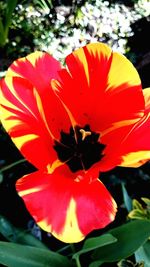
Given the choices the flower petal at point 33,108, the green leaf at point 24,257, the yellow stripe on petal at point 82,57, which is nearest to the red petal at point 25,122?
the flower petal at point 33,108

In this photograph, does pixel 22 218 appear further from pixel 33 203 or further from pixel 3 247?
pixel 33 203

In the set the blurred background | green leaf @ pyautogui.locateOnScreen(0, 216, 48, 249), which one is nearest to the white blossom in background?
the blurred background

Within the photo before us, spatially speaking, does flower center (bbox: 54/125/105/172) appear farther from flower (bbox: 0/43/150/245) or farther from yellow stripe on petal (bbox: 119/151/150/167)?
yellow stripe on petal (bbox: 119/151/150/167)

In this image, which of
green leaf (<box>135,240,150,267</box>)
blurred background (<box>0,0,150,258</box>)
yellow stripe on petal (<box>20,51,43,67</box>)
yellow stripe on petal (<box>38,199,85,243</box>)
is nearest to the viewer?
yellow stripe on petal (<box>38,199,85,243</box>)

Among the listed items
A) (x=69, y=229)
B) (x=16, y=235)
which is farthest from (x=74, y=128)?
(x=16, y=235)

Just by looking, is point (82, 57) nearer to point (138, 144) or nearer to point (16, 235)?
point (138, 144)

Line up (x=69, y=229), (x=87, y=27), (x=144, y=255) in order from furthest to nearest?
(x=87, y=27)
(x=144, y=255)
(x=69, y=229)
